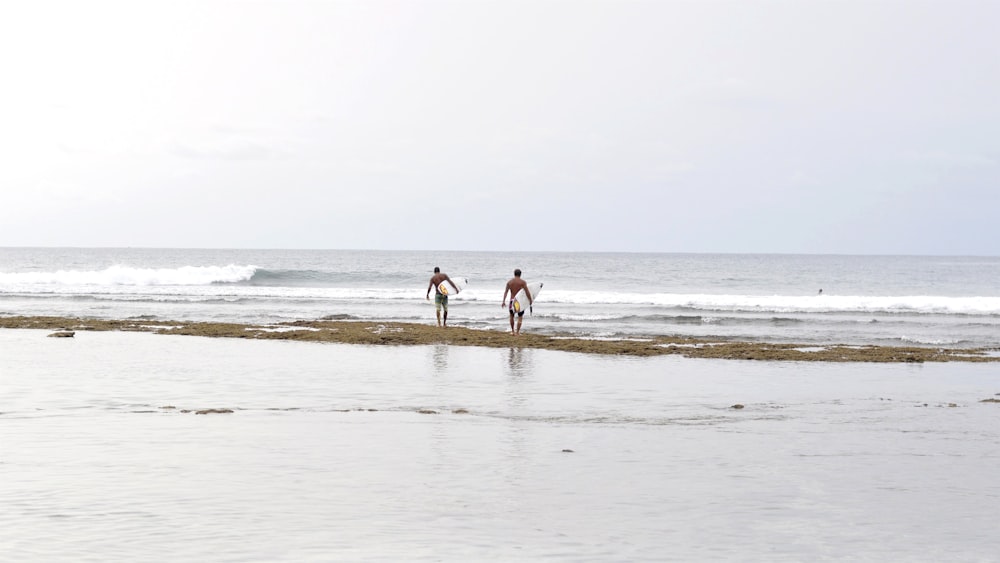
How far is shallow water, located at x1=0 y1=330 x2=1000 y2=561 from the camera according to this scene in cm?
595

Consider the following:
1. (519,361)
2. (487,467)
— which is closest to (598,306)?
(519,361)

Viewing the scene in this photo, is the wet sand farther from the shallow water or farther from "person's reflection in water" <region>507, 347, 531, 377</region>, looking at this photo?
the shallow water

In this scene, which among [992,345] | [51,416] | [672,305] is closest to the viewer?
[51,416]

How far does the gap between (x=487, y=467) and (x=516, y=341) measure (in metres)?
13.0

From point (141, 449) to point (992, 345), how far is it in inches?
888

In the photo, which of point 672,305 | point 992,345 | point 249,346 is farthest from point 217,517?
point 672,305

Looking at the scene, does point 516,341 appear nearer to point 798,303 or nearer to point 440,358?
point 440,358

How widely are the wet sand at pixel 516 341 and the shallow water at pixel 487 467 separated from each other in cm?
405

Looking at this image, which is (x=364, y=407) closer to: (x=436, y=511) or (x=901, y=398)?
(x=436, y=511)

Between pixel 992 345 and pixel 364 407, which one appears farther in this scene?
pixel 992 345

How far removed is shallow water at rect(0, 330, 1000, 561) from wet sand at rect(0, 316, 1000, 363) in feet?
13.3

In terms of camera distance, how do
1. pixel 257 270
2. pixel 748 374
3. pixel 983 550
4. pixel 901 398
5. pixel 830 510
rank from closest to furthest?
pixel 983 550 < pixel 830 510 < pixel 901 398 < pixel 748 374 < pixel 257 270

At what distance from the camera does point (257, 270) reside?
229 ft

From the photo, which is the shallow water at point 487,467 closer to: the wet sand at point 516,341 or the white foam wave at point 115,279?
the wet sand at point 516,341
